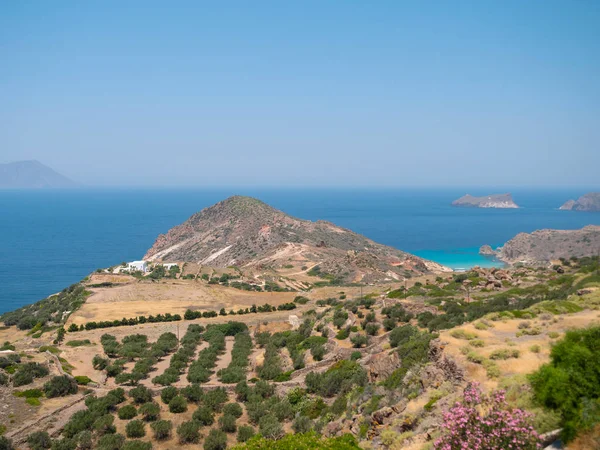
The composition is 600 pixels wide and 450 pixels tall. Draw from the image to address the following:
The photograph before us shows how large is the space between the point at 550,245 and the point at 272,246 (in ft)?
251

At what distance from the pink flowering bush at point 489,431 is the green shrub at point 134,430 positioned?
15.7m

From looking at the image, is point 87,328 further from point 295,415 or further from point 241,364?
point 295,415

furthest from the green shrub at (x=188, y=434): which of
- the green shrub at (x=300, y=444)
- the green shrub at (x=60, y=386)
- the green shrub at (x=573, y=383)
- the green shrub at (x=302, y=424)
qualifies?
the green shrub at (x=573, y=383)

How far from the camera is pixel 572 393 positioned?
33.2ft

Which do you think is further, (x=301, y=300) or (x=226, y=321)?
(x=301, y=300)

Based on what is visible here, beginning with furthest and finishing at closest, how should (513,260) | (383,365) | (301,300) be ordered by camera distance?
(513,260), (301,300), (383,365)

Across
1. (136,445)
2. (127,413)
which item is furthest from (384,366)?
(127,413)

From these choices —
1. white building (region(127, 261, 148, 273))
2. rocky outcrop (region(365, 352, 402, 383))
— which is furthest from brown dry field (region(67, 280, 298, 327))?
rocky outcrop (region(365, 352, 402, 383))

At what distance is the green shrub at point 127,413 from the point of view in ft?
74.0

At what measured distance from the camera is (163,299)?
2160 inches

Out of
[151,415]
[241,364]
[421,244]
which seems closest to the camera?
[151,415]

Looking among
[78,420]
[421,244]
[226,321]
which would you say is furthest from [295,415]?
[421,244]

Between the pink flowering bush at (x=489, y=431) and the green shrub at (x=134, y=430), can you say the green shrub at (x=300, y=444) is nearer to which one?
the pink flowering bush at (x=489, y=431)

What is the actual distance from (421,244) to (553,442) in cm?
15308
